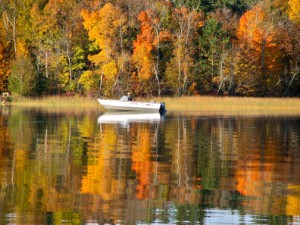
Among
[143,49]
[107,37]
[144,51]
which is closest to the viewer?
[107,37]

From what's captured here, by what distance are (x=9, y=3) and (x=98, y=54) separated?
13.0m

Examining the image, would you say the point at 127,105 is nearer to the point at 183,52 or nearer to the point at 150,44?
the point at 150,44

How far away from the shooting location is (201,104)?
3098 inches

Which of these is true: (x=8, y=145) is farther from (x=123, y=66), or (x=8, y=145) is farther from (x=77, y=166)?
(x=123, y=66)

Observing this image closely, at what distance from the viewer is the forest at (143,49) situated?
8612 cm

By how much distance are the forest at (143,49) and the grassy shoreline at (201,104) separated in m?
3.48

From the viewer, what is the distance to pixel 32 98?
83.4m

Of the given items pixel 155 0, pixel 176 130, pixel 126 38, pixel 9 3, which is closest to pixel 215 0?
pixel 155 0

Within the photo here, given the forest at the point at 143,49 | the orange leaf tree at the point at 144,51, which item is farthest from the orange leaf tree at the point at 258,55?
the orange leaf tree at the point at 144,51

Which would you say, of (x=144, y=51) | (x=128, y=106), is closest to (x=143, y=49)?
(x=144, y=51)

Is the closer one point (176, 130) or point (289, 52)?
point (176, 130)

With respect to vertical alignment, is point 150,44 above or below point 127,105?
above

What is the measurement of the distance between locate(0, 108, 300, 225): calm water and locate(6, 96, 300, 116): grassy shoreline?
38932 mm

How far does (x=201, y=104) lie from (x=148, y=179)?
192 feet
